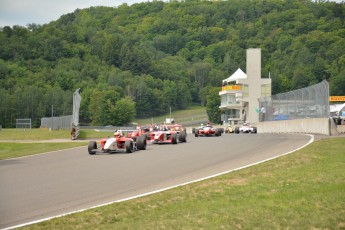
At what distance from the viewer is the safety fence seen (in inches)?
1261

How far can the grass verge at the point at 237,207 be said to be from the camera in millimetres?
8438

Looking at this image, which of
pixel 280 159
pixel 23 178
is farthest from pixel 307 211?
pixel 23 178

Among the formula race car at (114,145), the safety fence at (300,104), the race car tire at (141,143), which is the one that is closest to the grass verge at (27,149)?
the formula race car at (114,145)

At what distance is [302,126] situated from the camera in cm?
3900

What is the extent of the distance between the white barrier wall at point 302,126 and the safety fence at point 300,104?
1.03ft

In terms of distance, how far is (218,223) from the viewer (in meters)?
8.37

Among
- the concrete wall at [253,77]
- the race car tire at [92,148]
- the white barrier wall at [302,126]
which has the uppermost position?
the concrete wall at [253,77]

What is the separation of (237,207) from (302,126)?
101 ft

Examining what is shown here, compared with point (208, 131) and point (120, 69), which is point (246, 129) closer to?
point (208, 131)

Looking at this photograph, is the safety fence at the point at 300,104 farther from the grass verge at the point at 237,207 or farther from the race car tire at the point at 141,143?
the grass verge at the point at 237,207

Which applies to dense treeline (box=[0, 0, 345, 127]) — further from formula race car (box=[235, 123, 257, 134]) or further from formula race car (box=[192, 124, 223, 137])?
formula race car (box=[192, 124, 223, 137])

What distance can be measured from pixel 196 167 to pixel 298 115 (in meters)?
25.1

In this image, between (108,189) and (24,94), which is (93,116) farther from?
(108,189)

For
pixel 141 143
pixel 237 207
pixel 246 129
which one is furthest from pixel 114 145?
pixel 246 129
